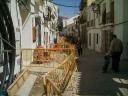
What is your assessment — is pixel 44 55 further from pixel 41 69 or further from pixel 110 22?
pixel 110 22

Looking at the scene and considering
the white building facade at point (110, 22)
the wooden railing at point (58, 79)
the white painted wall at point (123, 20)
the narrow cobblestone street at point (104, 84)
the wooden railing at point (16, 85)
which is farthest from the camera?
the white building facade at point (110, 22)

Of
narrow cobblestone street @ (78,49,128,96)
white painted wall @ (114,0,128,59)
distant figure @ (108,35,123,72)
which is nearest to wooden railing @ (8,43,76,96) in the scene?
narrow cobblestone street @ (78,49,128,96)

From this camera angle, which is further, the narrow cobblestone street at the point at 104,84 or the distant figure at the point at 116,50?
the distant figure at the point at 116,50

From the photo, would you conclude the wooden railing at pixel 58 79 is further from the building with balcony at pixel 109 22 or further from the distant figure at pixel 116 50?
the building with balcony at pixel 109 22

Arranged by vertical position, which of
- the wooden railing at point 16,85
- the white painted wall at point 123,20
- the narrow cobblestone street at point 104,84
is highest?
the white painted wall at point 123,20

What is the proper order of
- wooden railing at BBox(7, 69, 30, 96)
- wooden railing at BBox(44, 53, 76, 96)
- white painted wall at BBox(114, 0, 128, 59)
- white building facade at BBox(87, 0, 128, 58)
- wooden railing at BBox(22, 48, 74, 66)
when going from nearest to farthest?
wooden railing at BBox(44, 53, 76, 96) → wooden railing at BBox(7, 69, 30, 96) → wooden railing at BBox(22, 48, 74, 66) → white painted wall at BBox(114, 0, 128, 59) → white building facade at BBox(87, 0, 128, 58)

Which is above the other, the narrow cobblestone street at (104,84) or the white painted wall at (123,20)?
the white painted wall at (123,20)

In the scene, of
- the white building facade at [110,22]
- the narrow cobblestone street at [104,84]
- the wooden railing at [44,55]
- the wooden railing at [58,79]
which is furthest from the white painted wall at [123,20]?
the wooden railing at [58,79]

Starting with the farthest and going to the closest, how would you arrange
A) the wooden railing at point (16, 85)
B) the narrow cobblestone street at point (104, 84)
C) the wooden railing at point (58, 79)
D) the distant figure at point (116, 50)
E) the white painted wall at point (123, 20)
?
the white painted wall at point (123, 20)
the distant figure at point (116, 50)
the narrow cobblestone street at point (104, 84)
the wooden railing at point (16, 85)
the wooden railing at point (58, 79)

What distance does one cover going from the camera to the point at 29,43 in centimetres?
2077

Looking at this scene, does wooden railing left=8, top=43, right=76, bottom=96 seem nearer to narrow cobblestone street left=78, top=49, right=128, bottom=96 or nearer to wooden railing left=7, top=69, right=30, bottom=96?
wooden railing left=7, top=69, right=30, bottom=96

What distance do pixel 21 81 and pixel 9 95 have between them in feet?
7.47

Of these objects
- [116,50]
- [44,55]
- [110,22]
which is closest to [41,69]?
[44,55]

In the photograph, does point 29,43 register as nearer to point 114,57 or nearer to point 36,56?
point 36,56
